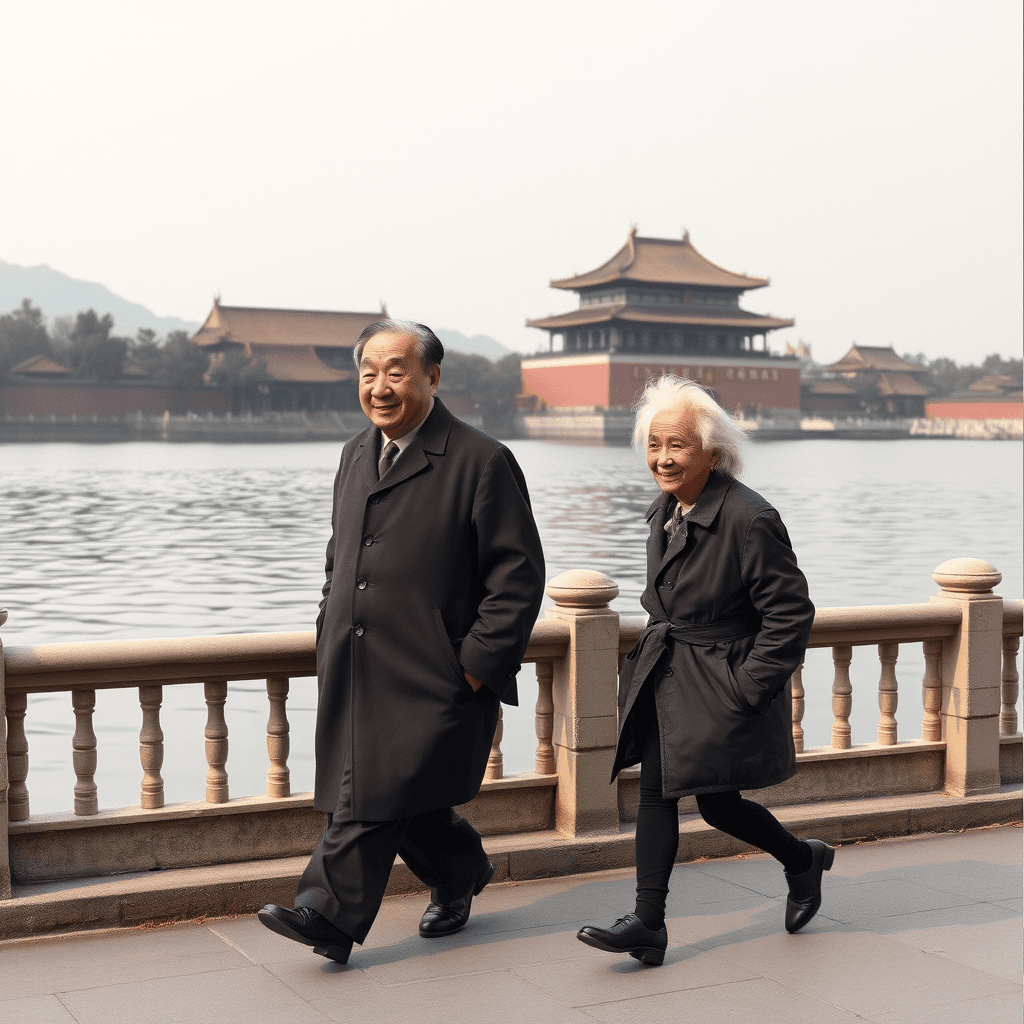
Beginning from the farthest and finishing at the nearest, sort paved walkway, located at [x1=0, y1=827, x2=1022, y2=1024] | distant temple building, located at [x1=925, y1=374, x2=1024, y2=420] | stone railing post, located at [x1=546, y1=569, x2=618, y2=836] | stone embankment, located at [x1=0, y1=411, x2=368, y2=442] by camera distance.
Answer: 1. distant temple building, located at [x1=925, y1=374, x2=1024, y2=420]
2. stone embankment, located at [x1=0, y1=411, x2=368, y2=442]
3. stone railing post, located at [x1=546, y1=569, x2=618, y2=836]
4. paved walkway, located at [x1=0, y1=827, x2=1022, y2=1024]

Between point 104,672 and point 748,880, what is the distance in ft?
5.09

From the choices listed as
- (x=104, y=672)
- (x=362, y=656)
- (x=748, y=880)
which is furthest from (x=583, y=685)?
(x=104, y=672)

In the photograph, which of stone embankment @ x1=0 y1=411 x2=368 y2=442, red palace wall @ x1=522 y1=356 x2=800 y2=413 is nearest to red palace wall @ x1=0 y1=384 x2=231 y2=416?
stone embankment @ x1=0 y1=411 x2=368 y2=442

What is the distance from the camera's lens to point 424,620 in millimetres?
2602

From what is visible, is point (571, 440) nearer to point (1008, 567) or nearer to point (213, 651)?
point (1008, 567)

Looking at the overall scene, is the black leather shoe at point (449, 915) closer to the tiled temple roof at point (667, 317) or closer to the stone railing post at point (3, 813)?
the stone railing post at point (3, 813)

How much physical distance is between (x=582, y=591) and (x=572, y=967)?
0.96 meters

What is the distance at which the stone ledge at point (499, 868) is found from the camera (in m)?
2.85

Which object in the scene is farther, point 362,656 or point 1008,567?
point 1008,567

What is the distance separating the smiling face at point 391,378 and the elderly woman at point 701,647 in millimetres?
458

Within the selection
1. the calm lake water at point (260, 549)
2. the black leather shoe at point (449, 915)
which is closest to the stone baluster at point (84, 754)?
the black leather shoe at point (449, 915)

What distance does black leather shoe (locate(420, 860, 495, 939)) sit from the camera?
2.84 m

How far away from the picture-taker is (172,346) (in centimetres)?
5550

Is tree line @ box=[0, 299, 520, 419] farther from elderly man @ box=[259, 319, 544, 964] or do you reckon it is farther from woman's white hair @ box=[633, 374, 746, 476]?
woman's white hair @ box=[633, 374, 746, 476]
